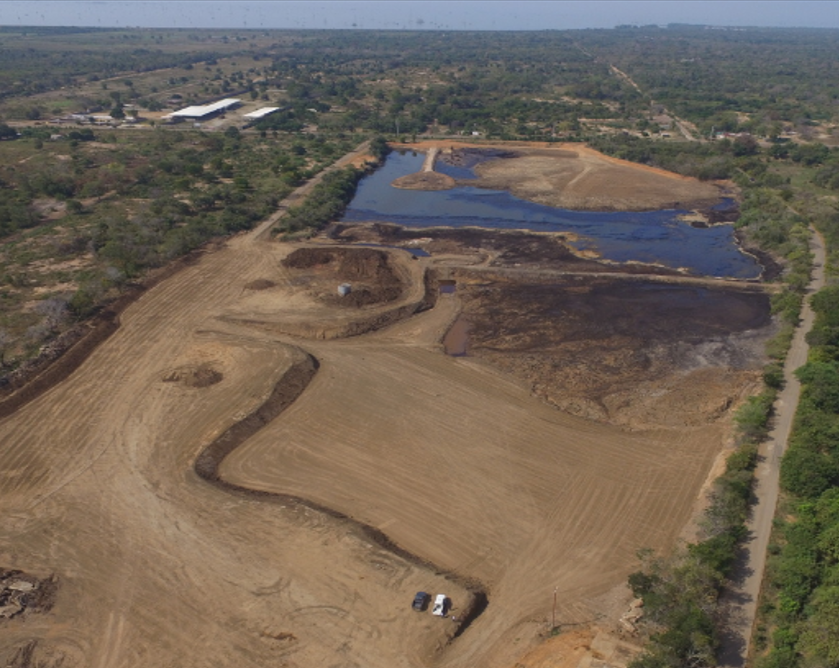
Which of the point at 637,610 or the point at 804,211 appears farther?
the point at 804,211

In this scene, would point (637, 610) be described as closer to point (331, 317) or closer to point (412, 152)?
point (331, 317)

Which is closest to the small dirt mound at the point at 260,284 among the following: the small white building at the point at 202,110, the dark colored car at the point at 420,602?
the dark colored car at the point at 420,602

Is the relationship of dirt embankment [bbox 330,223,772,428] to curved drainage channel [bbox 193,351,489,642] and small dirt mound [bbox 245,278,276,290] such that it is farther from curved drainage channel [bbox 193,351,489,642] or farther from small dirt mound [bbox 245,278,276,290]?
small dirt mound [bbox 245,278,276,290]

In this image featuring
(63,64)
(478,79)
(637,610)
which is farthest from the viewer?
(63,64)

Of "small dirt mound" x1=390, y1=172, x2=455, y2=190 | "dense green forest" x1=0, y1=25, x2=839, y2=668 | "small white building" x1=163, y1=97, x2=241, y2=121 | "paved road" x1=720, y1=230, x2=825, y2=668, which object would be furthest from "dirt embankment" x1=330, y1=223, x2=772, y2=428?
"small white building" x1=163, y1=97, x2=241, y2=121

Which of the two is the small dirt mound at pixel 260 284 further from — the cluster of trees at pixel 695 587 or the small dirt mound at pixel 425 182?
the small dirt mound at pixel 425 182

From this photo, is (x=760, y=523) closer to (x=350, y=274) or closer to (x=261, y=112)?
(x=350, y=274)

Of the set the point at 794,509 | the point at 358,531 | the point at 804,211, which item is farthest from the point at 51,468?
the point at 804,211
